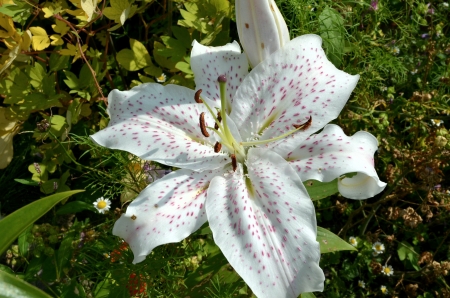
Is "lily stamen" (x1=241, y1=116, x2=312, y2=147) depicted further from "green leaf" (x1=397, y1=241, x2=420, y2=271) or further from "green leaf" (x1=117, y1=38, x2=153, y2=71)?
"green leaf" (x1=397, y1=241, x2=420, y2=271)

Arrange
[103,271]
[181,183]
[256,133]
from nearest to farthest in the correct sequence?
[181,183], [256,133], [103,271]

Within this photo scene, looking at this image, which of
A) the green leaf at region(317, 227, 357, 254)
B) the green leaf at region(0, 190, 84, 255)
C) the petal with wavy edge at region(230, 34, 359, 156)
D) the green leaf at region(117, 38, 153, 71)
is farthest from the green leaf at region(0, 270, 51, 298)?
the green leaf at region(117, 38, 153, 71)

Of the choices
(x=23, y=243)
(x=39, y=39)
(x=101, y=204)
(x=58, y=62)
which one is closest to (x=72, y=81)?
(x=58, y=62)

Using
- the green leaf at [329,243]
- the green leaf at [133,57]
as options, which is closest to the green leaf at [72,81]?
the green leaf at [133,57]

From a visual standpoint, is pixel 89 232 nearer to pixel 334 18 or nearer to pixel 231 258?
pixel 231 258

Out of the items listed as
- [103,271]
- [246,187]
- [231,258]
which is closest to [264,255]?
[231,258]

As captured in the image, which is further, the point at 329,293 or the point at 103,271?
the point at 329,293
